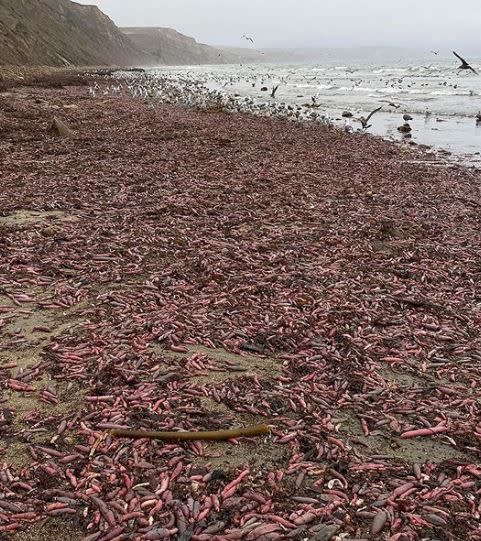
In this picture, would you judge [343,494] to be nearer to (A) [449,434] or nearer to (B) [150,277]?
(A) [449,434]

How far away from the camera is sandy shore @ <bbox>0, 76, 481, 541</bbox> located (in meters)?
4.17

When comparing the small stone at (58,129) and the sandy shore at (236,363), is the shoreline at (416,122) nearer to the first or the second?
the sandy shore at (236,363)

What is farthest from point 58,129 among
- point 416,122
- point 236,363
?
Result: point 416,122

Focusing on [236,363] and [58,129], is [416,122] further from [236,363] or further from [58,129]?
[236,363]

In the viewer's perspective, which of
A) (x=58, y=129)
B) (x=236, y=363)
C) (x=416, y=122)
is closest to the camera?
(x=236, y=363)

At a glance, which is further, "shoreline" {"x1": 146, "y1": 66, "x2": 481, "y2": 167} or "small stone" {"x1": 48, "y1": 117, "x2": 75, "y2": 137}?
"shoreline" {"x1": 146, "y1": 66, "x2": 481, "y2": 167}

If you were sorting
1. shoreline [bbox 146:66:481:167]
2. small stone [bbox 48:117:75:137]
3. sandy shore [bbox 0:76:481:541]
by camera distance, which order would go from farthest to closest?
1. shoreline [bbox 146:66:481:167]
2. small stone [bbox 48:117:75:137]
3. sandy shore [bbox 0:76:481:541]

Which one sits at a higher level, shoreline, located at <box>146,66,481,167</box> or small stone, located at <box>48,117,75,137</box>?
small stone, located at <box>48,117,75,137</box>

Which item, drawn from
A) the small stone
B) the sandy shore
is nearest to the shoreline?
the sandy shore

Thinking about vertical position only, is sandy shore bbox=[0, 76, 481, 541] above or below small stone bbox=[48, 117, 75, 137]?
below

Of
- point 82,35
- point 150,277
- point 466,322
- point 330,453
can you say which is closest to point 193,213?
point 150,277

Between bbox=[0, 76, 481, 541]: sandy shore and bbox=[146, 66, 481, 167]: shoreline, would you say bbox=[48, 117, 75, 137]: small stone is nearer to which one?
bbox=[0, 76, 481, 541]: sandy shore

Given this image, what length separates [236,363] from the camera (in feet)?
21.0

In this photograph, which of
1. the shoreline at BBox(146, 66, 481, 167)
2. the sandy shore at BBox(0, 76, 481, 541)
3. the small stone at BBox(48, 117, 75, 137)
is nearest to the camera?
the sandy shore at BBox(0, 76, 481, 541)
